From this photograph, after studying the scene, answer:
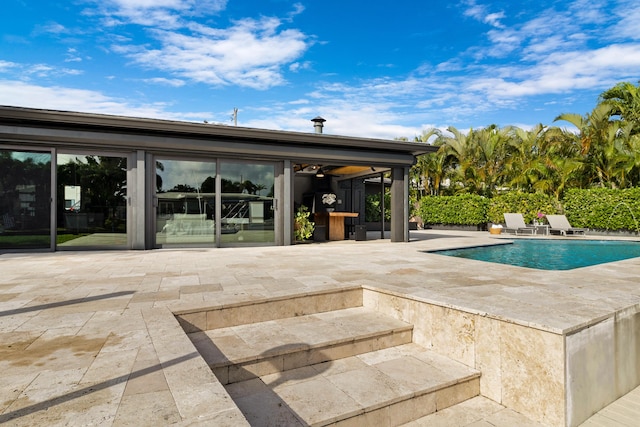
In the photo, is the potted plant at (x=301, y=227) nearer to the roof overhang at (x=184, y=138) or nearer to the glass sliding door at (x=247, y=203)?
the glass sliding door at (x=247, y=203)

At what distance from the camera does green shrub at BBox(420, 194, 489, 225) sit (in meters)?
17.1

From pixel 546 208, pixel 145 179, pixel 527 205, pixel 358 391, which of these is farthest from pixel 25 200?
pixel 546 208

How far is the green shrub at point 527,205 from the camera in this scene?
16.0 meters

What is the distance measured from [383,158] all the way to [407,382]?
27.1 ft

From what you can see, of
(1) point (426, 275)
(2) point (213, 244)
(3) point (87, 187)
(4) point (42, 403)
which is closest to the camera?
(4) point (42, 403)

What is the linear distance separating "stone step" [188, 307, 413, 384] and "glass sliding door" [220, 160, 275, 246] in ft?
19.1

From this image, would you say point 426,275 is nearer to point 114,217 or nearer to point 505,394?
point 505,394

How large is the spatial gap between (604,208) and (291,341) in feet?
53.6

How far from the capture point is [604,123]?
49.9ft

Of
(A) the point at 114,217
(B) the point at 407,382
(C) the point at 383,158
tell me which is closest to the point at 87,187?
(A) the point at 114,217

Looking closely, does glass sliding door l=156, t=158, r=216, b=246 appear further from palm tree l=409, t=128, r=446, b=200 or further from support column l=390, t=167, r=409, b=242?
palm tree l=409, t=128, r=446, b=200

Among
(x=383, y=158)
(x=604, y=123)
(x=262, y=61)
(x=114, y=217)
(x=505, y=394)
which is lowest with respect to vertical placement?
(x=505, y=394)

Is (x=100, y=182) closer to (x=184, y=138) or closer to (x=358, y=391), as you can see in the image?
(x=184, y=138)

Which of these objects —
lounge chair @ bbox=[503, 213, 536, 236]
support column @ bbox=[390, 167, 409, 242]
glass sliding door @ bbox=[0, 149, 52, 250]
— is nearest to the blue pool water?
support column @ bbox=[390, 167, 409, 242]
